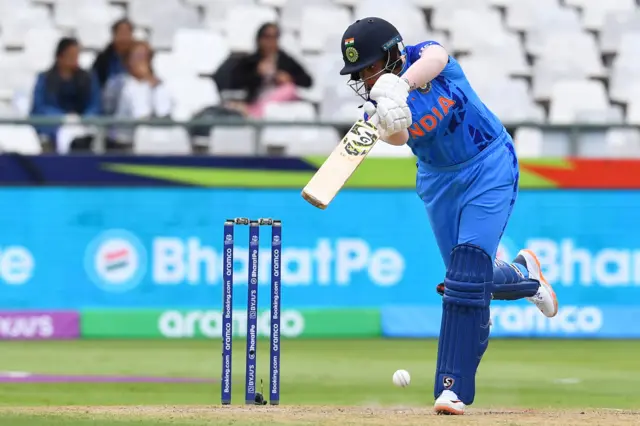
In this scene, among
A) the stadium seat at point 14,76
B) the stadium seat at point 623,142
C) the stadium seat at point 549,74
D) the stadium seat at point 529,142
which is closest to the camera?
the stadium seat at point 623,142

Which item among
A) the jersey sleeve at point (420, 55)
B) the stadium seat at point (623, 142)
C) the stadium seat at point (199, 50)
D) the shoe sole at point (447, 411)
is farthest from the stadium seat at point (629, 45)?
the shoe sole at point (447, 411)

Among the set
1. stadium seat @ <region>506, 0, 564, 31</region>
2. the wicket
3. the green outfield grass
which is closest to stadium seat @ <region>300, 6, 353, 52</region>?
stadium seat @ <region>506, 0, 564, 31</region>

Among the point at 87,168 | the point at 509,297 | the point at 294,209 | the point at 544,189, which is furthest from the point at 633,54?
the point at 509,297

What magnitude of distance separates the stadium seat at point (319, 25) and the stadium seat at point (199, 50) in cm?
112

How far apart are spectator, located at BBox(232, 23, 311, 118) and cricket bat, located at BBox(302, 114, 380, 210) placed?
661 centimetres

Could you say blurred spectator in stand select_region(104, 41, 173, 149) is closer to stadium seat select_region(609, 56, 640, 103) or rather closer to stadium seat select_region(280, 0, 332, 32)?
stadium seat select_region(280, 0, 332, 32)

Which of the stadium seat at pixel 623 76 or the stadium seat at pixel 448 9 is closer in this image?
the stadium seat at pixel 623 76

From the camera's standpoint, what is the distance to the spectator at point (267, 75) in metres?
12.5

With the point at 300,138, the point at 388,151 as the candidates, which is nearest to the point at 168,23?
the point at 300,138

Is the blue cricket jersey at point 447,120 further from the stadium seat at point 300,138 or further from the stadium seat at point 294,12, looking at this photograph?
the stadium seat at point 294,12

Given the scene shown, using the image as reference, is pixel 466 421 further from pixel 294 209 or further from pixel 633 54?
pixel 633 54

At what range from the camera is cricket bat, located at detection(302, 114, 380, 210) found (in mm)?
5758

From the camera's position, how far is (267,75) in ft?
41.2

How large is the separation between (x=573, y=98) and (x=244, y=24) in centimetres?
358
